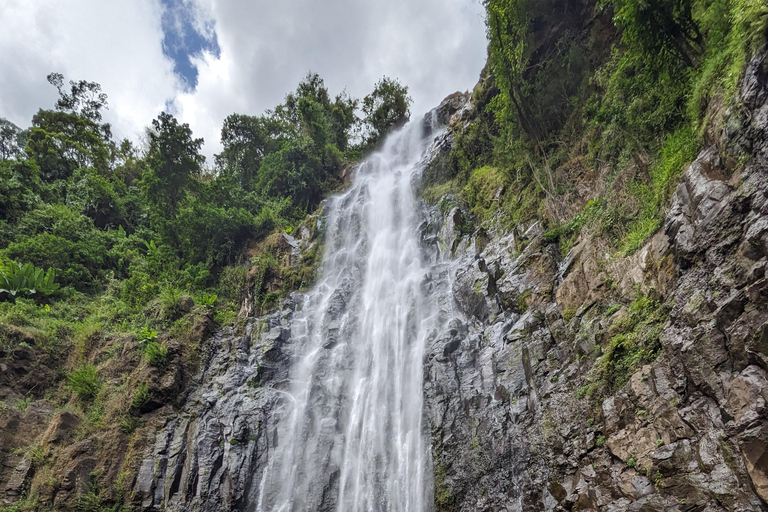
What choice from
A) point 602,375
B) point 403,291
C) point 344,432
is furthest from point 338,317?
point 602,375

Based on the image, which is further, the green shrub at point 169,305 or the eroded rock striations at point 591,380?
the green shrub at point 169,305

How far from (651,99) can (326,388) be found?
11466mm

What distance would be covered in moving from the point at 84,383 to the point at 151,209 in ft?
36.9

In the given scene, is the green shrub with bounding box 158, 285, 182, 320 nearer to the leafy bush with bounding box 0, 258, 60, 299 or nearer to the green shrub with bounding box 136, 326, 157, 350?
the green shrub with bounding box 136, 326, 157, 350

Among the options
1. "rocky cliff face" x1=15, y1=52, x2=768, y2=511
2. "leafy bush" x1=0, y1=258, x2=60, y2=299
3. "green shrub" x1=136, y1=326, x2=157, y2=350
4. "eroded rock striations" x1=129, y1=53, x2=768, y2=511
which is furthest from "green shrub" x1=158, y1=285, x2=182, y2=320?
"leafy bush" x1=0, y1=258, x2=60, y2=299

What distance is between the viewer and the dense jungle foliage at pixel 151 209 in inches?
565

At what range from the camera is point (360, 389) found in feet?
36.9

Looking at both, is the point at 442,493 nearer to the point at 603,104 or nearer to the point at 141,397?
the point at 141,397

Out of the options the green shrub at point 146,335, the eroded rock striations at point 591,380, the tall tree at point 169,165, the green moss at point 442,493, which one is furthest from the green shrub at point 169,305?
the green moss at point 442,493

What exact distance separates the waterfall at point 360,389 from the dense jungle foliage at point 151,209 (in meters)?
3.52

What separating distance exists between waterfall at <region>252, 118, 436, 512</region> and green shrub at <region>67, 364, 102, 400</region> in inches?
234

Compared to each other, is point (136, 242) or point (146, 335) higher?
point (136, 242)

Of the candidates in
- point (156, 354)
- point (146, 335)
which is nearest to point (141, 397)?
point (156, 354)

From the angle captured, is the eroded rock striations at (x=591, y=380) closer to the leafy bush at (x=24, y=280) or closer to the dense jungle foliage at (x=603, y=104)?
the dense jungle foliage at (x=603, y=104)
